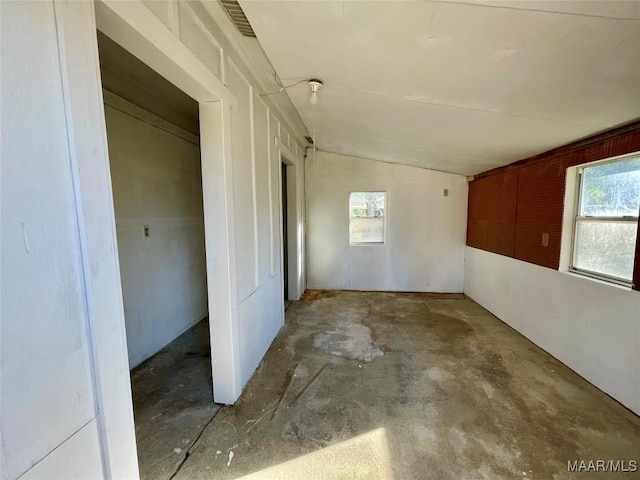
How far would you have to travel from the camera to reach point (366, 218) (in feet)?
17.0

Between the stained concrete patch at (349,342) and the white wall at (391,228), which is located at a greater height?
the white wall at (391,228)

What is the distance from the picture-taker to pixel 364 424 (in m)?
1.93

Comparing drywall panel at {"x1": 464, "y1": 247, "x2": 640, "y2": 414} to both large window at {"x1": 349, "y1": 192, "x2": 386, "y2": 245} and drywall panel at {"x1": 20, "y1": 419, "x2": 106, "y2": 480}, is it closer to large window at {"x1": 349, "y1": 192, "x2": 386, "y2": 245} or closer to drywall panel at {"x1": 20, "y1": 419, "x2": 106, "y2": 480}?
large window at {"x1": 349, "y1": 192, "x2": 386, "y2": 245}

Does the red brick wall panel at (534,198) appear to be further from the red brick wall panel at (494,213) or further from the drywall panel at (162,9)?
the drywall panel at (162,9)

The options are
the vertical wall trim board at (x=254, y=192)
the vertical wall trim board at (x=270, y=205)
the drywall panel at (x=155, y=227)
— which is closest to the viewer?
the vertical wall trim board at (x=254, y=192)

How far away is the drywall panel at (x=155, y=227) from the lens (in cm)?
251

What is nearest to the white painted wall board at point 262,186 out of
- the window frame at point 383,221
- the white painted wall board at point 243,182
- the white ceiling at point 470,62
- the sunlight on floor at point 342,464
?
the white painted wall board at point 243,182

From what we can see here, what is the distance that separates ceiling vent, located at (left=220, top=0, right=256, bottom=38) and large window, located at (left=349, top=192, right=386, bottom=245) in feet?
11.4

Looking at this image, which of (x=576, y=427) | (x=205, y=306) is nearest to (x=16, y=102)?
(x=576, y=427)

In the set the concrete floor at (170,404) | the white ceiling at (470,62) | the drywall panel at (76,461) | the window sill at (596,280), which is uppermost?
the white ceiling at (470,62)

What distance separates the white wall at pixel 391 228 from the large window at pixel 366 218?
0.11 meters

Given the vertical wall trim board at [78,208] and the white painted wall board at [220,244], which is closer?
the vertical wall trim board at [78,208]

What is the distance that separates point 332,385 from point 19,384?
6.86ft

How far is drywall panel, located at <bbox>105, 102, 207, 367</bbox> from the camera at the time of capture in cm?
251
